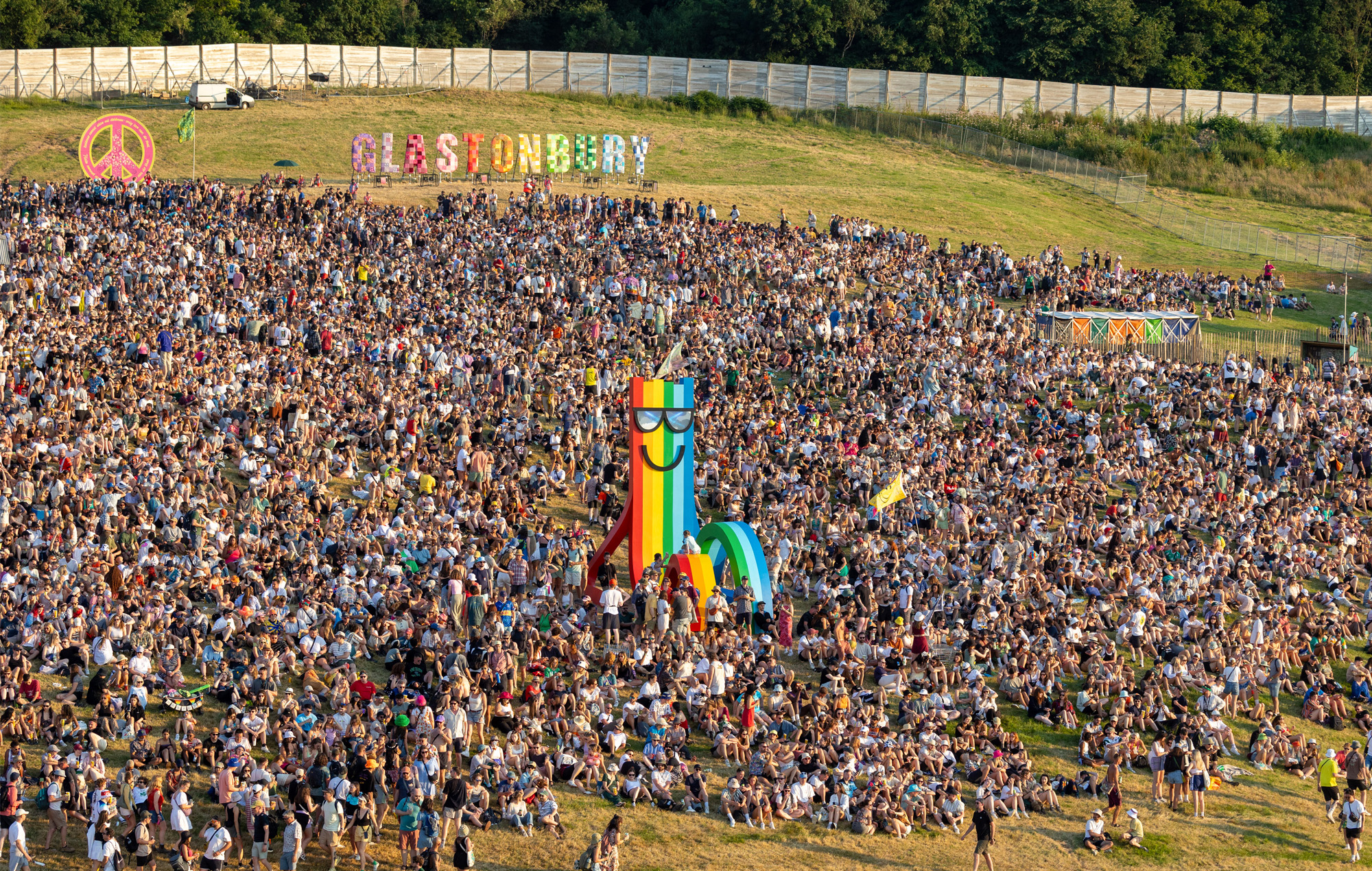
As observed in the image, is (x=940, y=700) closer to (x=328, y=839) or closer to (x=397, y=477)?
(x=328, y=839)

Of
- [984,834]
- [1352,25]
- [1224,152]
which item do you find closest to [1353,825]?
[984,834]

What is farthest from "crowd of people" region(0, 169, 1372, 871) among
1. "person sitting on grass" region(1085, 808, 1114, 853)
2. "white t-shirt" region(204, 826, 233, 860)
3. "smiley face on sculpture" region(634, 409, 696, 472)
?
"smiley face on sculpture" region(634, 409, 696, 472)

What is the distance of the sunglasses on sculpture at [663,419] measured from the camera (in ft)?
99.3

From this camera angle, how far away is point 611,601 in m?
28.5

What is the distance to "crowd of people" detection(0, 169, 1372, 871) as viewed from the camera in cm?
2397

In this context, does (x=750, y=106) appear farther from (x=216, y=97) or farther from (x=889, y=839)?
(x=889, y=839)

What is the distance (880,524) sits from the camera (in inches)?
1388

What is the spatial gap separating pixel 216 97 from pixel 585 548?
51.4 metres

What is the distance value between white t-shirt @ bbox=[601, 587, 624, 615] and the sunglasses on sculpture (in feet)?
11.0

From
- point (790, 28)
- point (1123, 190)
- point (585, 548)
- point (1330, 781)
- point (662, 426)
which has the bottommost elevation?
point (1330, 781)

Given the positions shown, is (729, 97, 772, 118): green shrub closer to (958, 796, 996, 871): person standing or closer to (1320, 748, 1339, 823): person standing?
(1320, 748, 1339, 823): person standing

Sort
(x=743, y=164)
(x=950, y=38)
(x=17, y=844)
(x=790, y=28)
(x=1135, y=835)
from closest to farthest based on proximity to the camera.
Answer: (x=17, y=844)
(x=1135, y=835)
(x=743, y=164)
(x=790, y=28)
(x=950, y=38)

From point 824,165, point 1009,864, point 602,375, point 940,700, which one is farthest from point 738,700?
point 824,165

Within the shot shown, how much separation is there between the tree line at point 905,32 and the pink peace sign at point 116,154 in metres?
24.7
